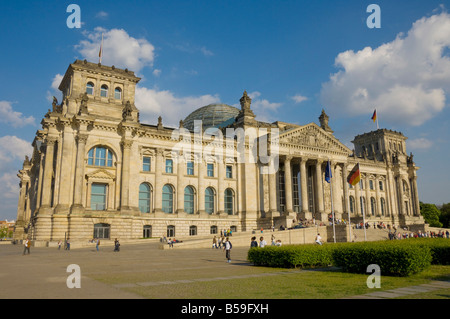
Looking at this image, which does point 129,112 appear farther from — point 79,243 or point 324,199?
point 324,199

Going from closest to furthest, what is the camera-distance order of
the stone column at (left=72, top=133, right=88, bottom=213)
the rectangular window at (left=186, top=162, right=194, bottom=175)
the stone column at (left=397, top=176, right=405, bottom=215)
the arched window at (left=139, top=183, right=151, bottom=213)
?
the stone column at (left=72, top=133, right=88, bottom=213), the arched window at (left=139, top=183, right=151, bottom=213), the rectangular window at (left=186, top=162, right=194, bottom=175), the stone column at (left=397, top=176, right=405, bottom=215)

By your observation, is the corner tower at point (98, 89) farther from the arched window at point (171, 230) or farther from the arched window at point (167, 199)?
the arched window at point (171, 230)

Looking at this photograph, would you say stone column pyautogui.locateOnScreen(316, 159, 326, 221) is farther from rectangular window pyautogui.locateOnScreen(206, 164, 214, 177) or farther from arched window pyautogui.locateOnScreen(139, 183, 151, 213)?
arched window pyautogui.locateOnScreen(139, 183, 151, 213)

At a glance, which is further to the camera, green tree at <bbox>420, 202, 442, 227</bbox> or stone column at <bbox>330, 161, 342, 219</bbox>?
green tree at <bbox>420, 202, 442, 227</bbox>

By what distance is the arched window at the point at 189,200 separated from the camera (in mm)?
60584

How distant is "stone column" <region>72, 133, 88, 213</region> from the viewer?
49.2 m

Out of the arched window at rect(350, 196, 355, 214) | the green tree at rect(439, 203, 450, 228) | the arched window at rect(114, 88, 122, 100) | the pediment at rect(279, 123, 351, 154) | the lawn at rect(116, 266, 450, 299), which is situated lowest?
the lawn at rect(116, 266, 450, 299)

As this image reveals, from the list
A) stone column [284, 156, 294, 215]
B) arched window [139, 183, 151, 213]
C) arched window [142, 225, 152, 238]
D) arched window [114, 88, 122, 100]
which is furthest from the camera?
stone column [284, 156, 294, 215]

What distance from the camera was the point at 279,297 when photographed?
11.9m

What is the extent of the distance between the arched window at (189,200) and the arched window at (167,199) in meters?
2.56

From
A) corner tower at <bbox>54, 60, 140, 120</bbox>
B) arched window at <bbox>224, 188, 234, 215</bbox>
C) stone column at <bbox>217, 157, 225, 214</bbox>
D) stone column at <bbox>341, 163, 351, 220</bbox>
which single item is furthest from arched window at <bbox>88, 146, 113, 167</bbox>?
stone column at <bbox>341, 163, 351, 220</bbox>

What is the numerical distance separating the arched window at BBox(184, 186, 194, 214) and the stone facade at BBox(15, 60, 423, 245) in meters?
0.17
